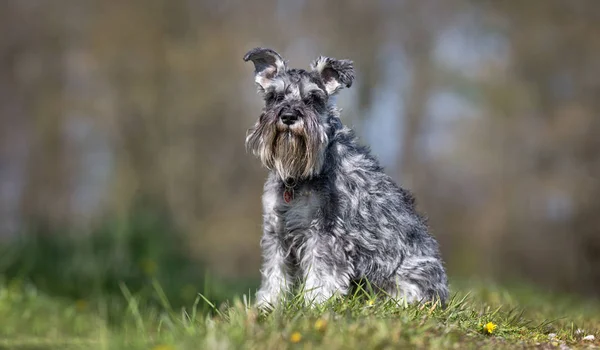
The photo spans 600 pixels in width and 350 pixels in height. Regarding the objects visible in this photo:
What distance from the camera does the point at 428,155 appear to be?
20766 mm

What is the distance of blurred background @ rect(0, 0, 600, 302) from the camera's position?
59.9ft

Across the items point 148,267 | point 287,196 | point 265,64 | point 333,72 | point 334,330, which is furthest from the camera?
point 148,267

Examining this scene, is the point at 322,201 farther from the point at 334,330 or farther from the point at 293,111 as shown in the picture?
the point at 334,330

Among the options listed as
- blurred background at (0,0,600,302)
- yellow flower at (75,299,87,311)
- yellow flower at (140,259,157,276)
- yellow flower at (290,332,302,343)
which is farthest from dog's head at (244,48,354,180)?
blurred background at (0,0,600,302)

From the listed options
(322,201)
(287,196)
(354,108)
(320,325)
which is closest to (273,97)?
(287,196)

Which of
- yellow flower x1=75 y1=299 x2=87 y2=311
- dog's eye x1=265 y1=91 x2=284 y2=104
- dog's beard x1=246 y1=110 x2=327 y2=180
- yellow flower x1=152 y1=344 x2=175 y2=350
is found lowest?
yellow flower x1=75 y1=299 x2=87 y2=311

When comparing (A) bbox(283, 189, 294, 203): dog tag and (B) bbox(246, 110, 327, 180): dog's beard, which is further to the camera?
(A) bbox(283, 189, 294, 203): dog tag

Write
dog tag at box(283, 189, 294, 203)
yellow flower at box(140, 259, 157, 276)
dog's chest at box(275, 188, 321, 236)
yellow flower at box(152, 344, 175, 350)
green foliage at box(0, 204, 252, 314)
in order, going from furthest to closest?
1. yellow flower at box(140, 259, 157, 276)
2. green foliage at box(0, 204, 252, 314)
3. dog tag at box(283, 189, 294, 203)
4. dog's chest at box(275, 188, 321, 236)
5. yellow flower at box(152, 344, 175, 350)

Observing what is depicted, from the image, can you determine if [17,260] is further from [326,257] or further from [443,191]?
[443,191]

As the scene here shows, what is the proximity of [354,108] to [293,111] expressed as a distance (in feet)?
38.9

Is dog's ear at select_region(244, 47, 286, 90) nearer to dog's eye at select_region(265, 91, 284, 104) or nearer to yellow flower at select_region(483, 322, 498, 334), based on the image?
dog's eye at select_region(265, 91, 284, 104)

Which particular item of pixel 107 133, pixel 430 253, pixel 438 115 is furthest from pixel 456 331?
pixel 107 133

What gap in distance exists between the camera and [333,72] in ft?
21.0

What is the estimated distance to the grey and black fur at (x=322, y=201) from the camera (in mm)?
5949
